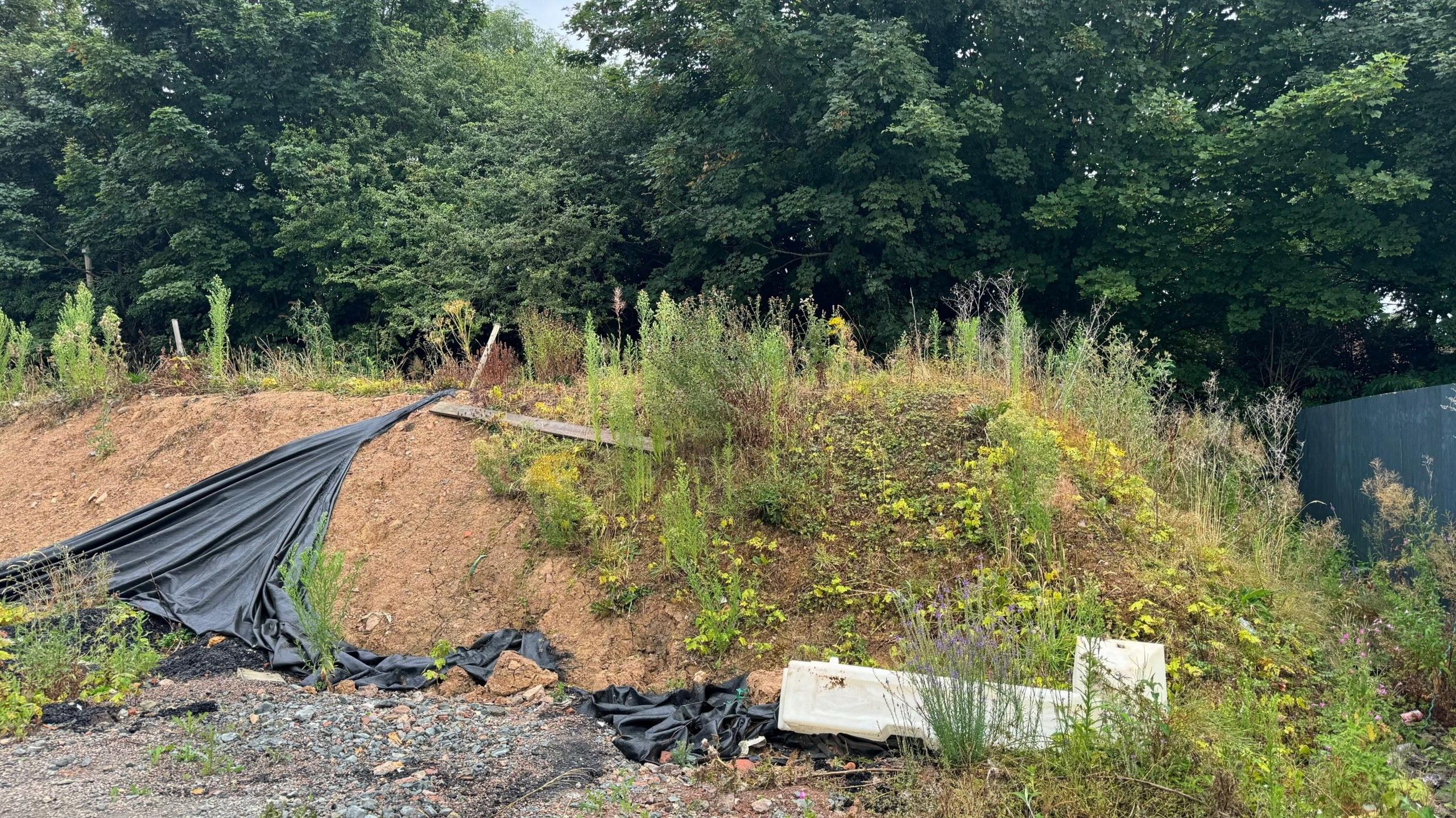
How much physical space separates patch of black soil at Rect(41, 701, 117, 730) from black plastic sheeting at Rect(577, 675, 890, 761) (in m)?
2.32

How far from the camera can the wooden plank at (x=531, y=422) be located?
642 centimetres

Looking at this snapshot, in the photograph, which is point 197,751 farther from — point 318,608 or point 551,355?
point 551,355

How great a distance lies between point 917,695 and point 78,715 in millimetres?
4085

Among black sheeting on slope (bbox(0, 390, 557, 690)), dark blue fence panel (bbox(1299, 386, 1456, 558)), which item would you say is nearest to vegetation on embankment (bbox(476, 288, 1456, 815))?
dark blue fence panel (bbox(1299, 386, 1456, 558))

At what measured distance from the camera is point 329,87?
15.1 meters

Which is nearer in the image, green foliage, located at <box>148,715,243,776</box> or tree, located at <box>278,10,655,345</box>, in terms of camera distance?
green foliage, located at <box>148,715,243,776</box>

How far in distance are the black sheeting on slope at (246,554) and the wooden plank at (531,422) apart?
1.67 ft

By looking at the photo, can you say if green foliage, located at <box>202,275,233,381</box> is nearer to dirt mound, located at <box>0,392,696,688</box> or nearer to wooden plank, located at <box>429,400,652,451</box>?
dirt mound, located at <box>0,392,696,688</box>

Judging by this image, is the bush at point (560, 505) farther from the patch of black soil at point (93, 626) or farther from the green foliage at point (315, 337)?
the green foliage at point (315, 337)

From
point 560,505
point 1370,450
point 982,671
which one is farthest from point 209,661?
point 1370,450

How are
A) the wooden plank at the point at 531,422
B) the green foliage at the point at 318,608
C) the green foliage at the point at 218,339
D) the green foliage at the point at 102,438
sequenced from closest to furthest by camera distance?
the green foliage at the point at 318,608 → the wooden plank at the point at 531,422 → the green foliage at the point at 102,438 → the green foliage at the point at 218,339

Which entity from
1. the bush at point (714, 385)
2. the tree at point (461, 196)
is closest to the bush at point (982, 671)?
the bush at point (714, 385)

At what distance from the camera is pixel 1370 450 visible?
6.92 m

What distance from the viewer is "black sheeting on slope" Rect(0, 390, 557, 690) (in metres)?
5.17
